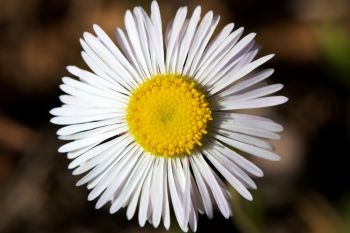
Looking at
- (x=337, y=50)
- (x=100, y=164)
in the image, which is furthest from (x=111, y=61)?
(x=337, y=50)

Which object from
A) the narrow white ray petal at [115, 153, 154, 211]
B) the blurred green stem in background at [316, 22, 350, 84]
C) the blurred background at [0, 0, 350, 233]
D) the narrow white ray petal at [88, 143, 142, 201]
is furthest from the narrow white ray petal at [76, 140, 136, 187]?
the blurred green stem in background at [316, 22, 350, 84]

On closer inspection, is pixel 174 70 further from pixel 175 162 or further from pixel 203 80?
pixel 175 162

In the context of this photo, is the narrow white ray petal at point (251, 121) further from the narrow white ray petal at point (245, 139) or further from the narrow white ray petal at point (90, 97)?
the narrow white ray petal at point (90, 97)

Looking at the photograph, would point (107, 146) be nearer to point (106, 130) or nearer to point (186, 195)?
point (106, 130)

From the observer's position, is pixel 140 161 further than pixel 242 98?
Yes

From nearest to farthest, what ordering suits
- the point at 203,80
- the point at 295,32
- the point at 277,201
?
the point at 203,80 → the point at 277,201 → the point at 295,32

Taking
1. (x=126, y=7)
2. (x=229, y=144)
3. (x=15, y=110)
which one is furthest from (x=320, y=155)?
(x=15, y=110)

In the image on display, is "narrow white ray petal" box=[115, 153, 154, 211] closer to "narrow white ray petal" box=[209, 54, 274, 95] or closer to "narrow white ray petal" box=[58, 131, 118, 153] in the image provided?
"narrow white ray petal" box=[58, 131, 118, 153]
